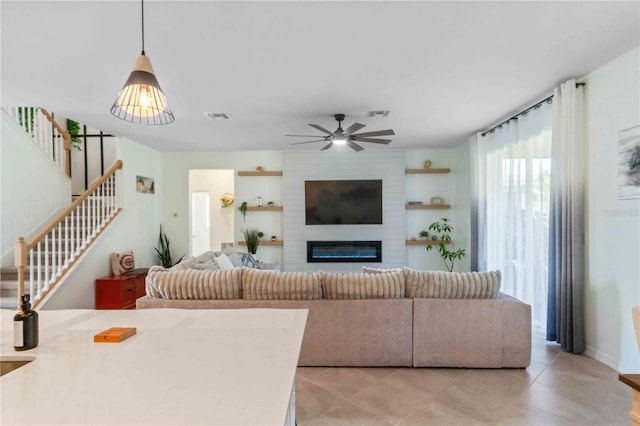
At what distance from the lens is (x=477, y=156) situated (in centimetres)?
513

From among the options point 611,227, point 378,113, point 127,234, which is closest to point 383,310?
point 611,227

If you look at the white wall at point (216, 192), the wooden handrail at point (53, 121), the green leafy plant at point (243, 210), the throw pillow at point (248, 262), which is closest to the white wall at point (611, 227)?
the throw pillow at point (248, 262)

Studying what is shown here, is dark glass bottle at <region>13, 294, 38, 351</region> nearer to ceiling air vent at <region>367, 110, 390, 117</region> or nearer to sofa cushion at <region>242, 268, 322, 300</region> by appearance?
sofa cushion at <region>242, 268, 322, 300</region>

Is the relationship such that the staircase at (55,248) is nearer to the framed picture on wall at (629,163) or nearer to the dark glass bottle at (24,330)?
the dark glass bottle at (24,330)

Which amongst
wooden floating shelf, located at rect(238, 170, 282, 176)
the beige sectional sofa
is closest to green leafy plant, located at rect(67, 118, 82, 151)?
wooden floating shelf, located at rect(238, 170, 282, 176)

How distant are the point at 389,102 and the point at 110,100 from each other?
304 centimetres

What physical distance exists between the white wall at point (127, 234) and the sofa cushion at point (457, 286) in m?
4.11

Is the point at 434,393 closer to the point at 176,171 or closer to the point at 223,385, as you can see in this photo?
the point at 223,385

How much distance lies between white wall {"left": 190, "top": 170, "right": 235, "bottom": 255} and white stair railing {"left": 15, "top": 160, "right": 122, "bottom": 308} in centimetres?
237

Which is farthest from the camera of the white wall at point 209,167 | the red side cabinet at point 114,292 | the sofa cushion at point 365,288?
the white wall at point 209,167

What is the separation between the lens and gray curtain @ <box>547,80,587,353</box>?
10.00 feet

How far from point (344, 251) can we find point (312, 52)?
4.32 meters

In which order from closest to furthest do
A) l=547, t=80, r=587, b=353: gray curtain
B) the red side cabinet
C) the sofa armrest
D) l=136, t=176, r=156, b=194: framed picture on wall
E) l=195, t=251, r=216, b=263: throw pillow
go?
the sofa armrest, l=547, t=80, r=587, b=353: gray curtain, l=195, t=251, r=216, b=263: throw pillow, the red side cabinet, l=136, t=176, r=156, b=194: framed picture on wall

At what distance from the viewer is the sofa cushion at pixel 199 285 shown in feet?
9.19
